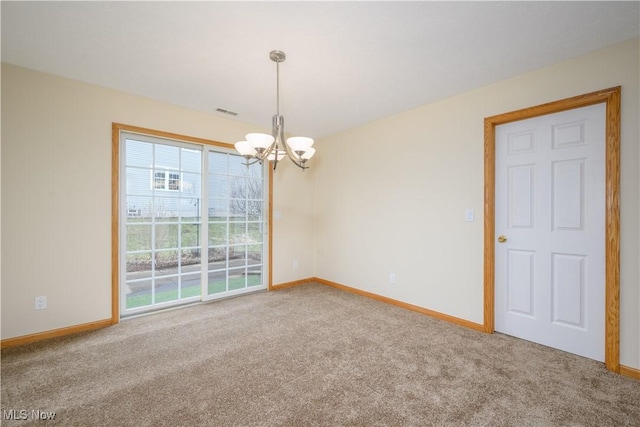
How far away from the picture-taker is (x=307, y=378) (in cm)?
200

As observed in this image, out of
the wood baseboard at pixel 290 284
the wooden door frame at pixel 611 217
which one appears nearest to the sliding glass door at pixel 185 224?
the wood baseboard at pixel 290 284

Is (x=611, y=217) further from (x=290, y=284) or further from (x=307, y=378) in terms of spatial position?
(x=290, y=284)

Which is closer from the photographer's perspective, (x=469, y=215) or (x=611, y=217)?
(x=611, y=217)

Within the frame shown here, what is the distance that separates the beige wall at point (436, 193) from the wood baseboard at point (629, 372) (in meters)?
0.04

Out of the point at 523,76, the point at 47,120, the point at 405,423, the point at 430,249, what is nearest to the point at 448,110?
the point at 523,76

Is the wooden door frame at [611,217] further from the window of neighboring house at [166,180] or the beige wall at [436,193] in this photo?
the window of neighboring house at [166,180]

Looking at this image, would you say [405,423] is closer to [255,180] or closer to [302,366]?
[302,366]

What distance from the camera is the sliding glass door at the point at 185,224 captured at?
10.5 ft

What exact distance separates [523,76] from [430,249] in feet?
6.43

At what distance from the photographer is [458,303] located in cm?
301
